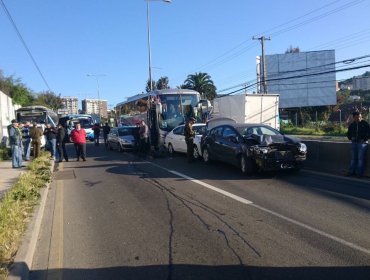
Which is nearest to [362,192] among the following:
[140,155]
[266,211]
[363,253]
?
[266,211]

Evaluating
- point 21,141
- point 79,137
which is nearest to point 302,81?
point 79,137

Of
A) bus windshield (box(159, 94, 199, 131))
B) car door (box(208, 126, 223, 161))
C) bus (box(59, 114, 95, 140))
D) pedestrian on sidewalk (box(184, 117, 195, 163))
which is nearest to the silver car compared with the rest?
bus windshield (box(159, 94, 199, 131))

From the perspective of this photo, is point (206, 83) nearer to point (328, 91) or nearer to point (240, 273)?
point (328, 91)

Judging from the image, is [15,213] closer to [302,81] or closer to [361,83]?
[361,83]

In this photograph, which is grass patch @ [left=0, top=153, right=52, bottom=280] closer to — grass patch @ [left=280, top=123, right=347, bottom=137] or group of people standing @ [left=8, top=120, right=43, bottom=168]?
group of people standing @ [left=8, top=120, right=43, bottom=168]

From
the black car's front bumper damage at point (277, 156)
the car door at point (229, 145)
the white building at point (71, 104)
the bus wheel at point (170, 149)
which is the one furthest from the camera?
the white building at point (71, 104)

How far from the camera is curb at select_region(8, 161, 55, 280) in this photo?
5395mm

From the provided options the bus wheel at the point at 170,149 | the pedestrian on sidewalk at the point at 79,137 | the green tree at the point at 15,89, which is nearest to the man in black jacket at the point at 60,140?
the pedestrian on sidewalk at the point at 79,137

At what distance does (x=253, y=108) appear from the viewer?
2295cm

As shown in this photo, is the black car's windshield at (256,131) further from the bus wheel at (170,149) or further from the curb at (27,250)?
the bus wheel at (170,149)

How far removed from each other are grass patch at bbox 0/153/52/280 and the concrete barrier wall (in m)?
8.05

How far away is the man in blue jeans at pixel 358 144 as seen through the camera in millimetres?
12156

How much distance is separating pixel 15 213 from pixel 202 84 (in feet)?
241

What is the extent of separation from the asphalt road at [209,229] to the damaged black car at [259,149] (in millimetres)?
386
